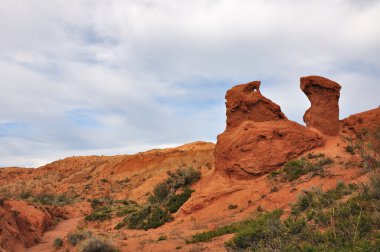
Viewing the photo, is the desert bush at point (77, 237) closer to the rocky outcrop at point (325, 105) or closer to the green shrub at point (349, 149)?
the green shrub at point (349, 149)

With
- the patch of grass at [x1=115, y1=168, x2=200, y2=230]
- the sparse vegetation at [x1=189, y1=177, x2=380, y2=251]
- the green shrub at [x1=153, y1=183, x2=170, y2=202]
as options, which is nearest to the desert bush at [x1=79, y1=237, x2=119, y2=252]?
the sparse vegetation at [x1=189, y1=177, x2=380, y2=251]

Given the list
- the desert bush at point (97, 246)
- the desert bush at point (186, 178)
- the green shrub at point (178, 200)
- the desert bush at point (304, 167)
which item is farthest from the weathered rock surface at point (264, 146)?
the desert bush at point (97, 246)

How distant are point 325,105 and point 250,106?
4.21 m

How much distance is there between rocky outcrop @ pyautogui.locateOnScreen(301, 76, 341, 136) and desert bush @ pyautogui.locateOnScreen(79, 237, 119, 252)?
13.6m

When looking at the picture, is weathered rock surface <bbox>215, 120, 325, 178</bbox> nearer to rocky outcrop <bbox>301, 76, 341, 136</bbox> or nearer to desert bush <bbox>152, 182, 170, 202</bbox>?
rocky outcrop <bbox>301, 76, 341, 136</bbox>

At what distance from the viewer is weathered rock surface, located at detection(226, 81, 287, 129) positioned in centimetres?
2006

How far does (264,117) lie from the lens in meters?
20.2

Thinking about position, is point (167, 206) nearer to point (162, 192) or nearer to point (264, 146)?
point (162, 192)

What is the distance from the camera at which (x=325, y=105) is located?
19.6m

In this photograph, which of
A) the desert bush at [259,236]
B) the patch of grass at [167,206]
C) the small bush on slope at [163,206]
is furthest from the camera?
the small bush on slope at [163,206]

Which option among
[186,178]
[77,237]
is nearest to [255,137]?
[186,178]

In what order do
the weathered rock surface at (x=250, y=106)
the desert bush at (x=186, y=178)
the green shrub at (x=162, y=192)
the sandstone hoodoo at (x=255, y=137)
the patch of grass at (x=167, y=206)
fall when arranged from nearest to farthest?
the patch of grass at (x=167, y=206) < the sandstone hoodoo at (x=255, y=137) < the weathered rock surface at (x=250, y=106) < the desert bush at (x=186, y=178) < the green shrub at (x=162, y=192)

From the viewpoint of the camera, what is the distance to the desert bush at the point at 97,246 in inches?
435

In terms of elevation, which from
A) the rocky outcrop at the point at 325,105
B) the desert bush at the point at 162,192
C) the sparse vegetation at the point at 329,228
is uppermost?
the rocky outcrop at the point at 325,105
